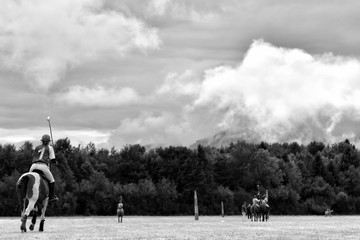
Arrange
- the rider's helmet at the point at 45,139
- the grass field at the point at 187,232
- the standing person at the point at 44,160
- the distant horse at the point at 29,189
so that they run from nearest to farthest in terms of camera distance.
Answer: the grass field at the point at 187,232, the distant horse at the point at 29,189, the standing person at the point at 44,160, the rider's helmet at the point at 45,139

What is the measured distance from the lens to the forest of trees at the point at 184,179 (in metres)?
114

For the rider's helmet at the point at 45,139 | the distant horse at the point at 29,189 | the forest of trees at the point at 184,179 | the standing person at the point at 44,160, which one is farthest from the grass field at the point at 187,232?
the forest of trees at the point at 184,179

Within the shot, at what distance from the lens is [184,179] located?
124250 millimetres

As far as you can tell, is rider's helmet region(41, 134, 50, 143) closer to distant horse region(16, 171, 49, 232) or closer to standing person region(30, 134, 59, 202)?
standing person region(30, 134, 59, 202)

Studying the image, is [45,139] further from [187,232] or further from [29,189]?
[187,232]

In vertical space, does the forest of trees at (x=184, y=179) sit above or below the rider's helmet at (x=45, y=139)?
above

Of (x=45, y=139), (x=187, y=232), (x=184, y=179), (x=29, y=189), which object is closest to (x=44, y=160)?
(x=45, y=139)

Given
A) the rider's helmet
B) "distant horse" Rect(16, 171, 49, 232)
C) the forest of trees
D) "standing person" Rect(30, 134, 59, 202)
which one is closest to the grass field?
"distant horse" Rect(16, 171, 49, 232)

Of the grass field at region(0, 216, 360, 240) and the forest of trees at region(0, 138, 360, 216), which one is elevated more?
the forest of trees at region(0, 138, 360, 216)

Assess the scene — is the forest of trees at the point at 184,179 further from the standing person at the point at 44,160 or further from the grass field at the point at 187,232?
the standing person at the point at 44,160

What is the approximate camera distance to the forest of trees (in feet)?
375

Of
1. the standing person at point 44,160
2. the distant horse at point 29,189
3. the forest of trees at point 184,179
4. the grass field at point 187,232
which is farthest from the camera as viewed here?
the forest of trees at point 184,179

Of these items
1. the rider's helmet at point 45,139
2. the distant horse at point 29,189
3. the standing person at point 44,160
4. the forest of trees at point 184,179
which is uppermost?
the forest of trees at point 184,179

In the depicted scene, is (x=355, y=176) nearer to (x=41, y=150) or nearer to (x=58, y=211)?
(x=58, y=211)
